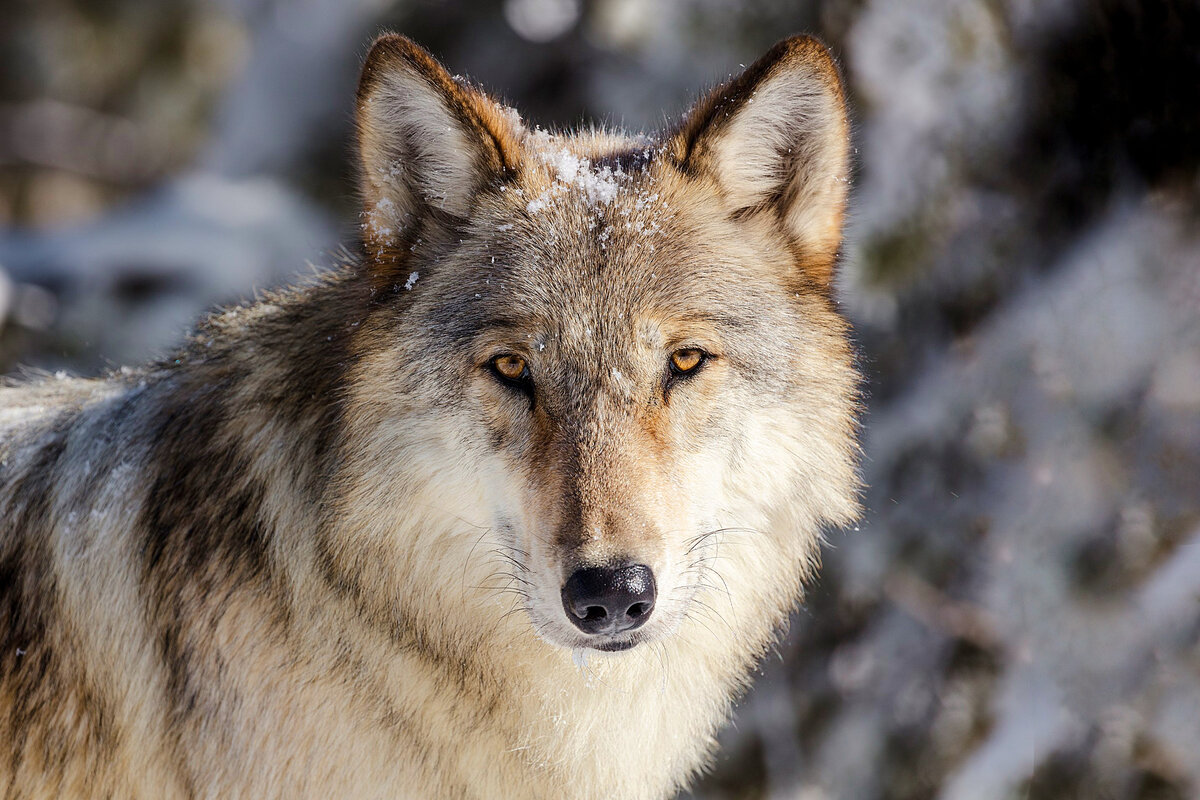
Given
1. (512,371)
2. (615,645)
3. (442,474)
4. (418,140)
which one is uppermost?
(418,140)

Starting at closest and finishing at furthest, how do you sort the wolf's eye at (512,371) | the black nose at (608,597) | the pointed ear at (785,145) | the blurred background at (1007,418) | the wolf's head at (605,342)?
the black nose at (608,597) → the wolf's head at (605,342) → the wolf's eye at (512,371) → the pointed ear at (785,145) → the blurred background at (1007,418)

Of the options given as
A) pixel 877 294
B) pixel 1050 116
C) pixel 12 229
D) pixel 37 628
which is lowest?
pixel 37 628

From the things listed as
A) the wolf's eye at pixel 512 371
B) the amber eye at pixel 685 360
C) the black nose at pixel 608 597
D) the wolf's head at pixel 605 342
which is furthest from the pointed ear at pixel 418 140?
the black nose at pixel 608 597

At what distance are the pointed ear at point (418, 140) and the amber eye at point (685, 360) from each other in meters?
0.62

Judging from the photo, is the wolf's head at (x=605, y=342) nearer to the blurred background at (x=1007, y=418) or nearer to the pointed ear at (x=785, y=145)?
the pointed ear at (x=785, y=145)

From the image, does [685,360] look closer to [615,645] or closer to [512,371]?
[512,371]

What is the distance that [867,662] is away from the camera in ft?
16.8

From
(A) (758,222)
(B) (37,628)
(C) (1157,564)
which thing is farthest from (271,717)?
(C) (1157,564)

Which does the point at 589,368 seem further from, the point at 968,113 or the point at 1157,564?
the point at 968,113

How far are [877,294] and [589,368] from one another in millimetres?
3394

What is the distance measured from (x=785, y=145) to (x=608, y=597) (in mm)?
1274

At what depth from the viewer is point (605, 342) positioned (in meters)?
2.24

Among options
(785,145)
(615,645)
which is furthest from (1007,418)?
(615,645)

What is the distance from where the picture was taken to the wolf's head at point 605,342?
217cm
